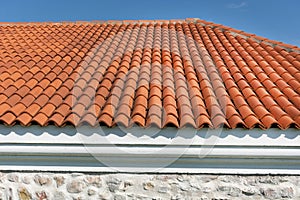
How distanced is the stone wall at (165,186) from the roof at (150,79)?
2.22 feet

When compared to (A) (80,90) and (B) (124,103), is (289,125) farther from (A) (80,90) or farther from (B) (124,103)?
(A) (80,90)

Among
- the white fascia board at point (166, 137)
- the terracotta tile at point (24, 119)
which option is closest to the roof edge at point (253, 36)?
the white fascia board at point (166, 137)

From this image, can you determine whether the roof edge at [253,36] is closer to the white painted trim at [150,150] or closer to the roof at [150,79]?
the roof at [150,79]

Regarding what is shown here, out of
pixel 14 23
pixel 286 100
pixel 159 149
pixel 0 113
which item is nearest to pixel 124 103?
pixel 159 149

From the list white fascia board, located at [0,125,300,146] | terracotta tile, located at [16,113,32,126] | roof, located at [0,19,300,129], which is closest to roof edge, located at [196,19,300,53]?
roof, located at [0,19,300,129]

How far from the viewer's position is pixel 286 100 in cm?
409

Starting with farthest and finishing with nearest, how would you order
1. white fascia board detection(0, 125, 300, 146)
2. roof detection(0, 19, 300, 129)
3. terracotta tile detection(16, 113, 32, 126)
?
roof detection(0, 19, 300, 129) → terracotta tile detection(16, 113, 32, 126) → white fascia board detection(0, 125, 300, 146)

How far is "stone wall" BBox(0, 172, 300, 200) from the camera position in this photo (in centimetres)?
363

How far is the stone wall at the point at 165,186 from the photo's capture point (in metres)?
3.63

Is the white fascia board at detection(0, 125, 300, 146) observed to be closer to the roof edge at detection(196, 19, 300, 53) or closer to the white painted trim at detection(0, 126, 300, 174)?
the white painted trim at detection(0, 126, 300, 174)

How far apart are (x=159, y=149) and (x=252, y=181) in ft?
3.98

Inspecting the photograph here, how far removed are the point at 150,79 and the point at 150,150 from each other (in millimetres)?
1517

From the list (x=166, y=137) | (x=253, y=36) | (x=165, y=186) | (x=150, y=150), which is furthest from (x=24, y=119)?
(x=253, y=36)

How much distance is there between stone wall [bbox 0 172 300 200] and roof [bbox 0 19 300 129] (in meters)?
0.68
